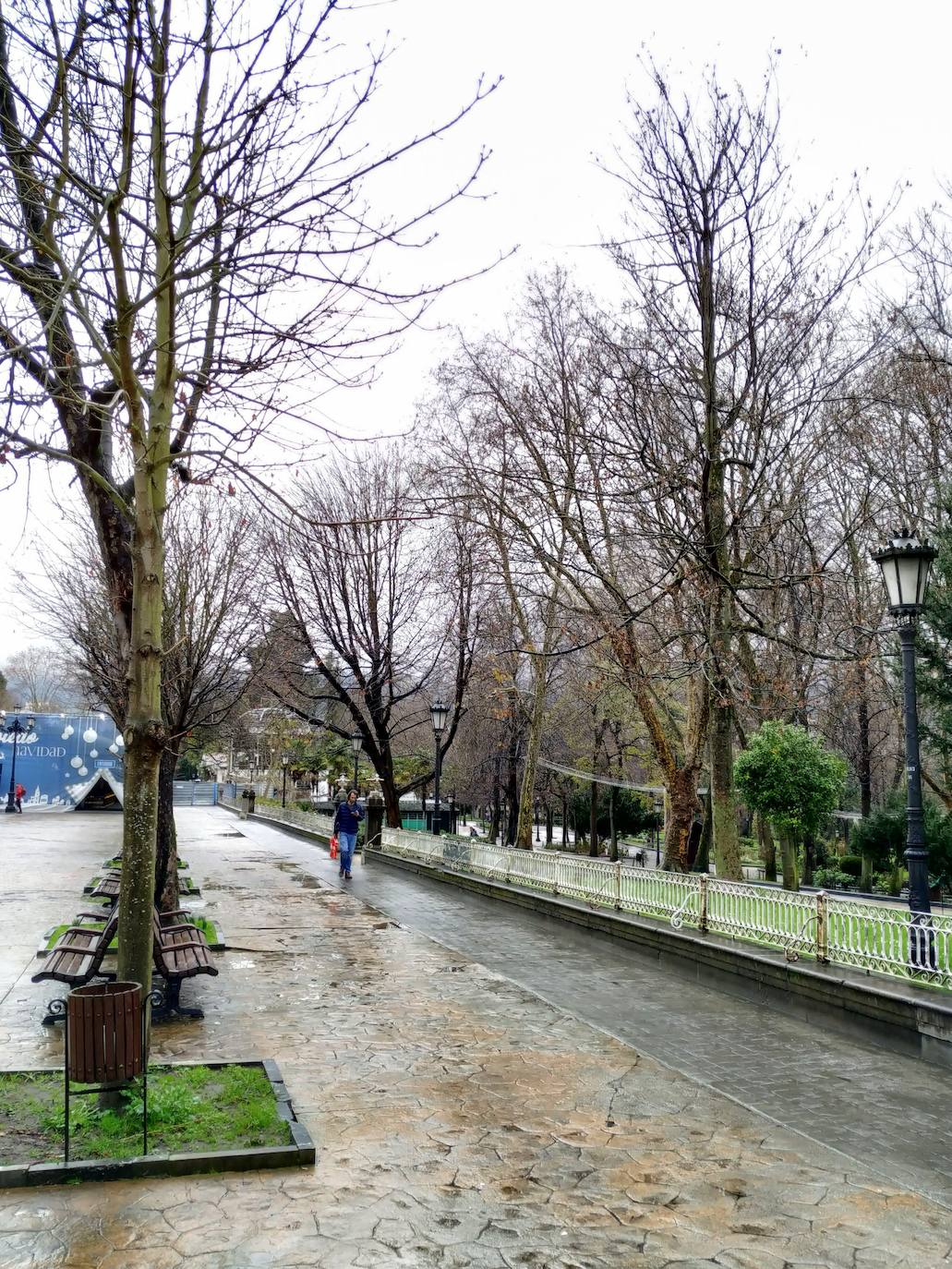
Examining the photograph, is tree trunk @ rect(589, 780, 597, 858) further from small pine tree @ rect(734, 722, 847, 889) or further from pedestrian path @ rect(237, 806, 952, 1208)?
pedestrian path @ rect(237, 806, 952, 1208)

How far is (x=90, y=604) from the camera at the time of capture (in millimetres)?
14492

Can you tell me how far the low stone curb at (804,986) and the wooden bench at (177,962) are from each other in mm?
5235

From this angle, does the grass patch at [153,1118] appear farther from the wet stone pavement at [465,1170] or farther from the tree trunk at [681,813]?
the tree trunk at [681,813]

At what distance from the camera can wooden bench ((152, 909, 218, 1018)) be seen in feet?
28.1

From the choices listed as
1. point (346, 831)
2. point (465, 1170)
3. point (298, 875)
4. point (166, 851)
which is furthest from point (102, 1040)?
point (298, 875)

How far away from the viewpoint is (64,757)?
46094mm

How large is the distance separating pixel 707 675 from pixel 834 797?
3804mm

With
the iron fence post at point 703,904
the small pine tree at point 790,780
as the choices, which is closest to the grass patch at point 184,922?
the iron fence post at point 703,904

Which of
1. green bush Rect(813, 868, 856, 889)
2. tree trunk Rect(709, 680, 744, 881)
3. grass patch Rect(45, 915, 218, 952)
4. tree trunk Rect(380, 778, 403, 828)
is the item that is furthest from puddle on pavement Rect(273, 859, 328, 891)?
green bush Rect(813, 868, 856, 889)

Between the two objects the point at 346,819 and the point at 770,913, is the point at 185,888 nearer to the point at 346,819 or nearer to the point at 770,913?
the point at 346,819

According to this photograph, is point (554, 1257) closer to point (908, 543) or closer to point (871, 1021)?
point (871, 1021)

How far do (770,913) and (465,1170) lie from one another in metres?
5.93

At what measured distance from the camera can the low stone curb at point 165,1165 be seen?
483cm

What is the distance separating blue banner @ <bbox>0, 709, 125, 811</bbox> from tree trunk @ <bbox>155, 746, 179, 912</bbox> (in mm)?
33723
